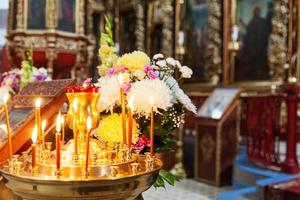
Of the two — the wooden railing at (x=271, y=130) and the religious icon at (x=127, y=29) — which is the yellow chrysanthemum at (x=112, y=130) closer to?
the wooden railing at (x=271, y=130)

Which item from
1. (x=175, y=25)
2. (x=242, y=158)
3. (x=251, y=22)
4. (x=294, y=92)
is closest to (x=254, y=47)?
(x=251, y=22)

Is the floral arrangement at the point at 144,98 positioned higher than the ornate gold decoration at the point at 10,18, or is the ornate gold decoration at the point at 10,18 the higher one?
the ornate gold decoration at the point at 10,18

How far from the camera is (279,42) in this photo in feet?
25.5

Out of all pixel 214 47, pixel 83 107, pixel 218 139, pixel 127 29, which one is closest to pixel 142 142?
pixel 83 107

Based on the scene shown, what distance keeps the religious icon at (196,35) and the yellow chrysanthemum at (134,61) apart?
26.5ft

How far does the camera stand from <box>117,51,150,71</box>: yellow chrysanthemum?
169 cm

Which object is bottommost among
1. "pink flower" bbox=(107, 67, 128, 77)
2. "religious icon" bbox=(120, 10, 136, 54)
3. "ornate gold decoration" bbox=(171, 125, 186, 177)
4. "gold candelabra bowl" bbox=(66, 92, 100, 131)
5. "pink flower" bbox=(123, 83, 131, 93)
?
"ornate gold decoration" bbox=(171, 125, 186, 177)

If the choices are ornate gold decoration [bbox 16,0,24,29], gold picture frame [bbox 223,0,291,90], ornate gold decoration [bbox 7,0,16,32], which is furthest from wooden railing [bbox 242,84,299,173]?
ornate gold decoration [bbox 7,0,16,32]

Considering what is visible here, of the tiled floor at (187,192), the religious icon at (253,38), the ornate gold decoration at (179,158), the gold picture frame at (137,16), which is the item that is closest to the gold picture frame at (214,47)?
the religious icon at (253,38)

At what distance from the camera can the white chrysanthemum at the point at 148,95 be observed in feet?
4.99

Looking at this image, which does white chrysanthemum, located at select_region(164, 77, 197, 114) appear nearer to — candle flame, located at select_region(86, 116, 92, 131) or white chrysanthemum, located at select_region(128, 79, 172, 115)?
white chrysanthemum, located at select_region(128, 79, 172, 115)

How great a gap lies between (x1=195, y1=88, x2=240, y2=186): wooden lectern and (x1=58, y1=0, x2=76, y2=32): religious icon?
265 centimetres

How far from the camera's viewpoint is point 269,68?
7984 millimetres

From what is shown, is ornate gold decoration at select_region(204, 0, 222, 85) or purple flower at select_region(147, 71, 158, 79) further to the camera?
ornate gold decoration at select_region(204, 0, 222, 85)
